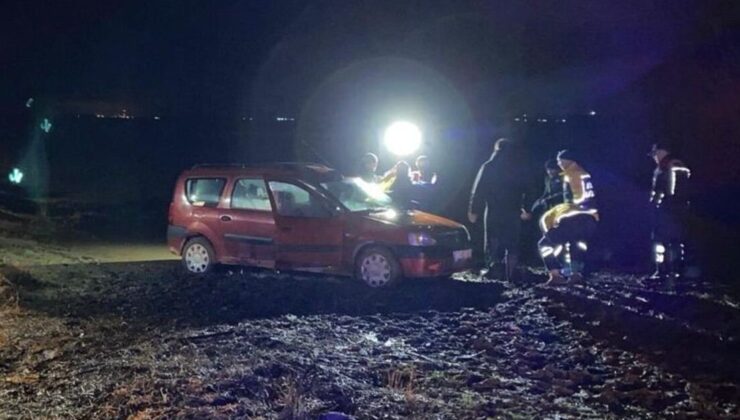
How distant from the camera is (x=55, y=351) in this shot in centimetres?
730

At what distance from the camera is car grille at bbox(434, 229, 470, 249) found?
33.6 ft

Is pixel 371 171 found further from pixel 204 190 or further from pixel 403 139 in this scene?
pixel 204 190

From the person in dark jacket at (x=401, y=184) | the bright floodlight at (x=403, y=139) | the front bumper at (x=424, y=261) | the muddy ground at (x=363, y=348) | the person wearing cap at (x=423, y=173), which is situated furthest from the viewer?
the bright floodlight at (x=403, y=139)

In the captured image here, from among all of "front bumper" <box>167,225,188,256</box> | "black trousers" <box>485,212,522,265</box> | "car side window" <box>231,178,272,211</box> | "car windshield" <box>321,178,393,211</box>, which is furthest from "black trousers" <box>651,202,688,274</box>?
"front bumper" <box>167,225,188,256</box>

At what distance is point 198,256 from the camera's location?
11.5m

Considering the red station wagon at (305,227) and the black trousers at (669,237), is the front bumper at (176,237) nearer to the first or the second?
the red station wagon at (305,227)

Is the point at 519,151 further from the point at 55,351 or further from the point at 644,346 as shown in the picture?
the point at 55,351

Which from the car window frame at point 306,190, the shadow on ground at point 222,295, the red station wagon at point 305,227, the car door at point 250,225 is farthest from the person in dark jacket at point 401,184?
the car door at point 250,225

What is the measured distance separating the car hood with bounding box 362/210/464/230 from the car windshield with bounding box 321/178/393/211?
300 millimetres

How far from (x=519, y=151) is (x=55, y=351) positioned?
246 inches

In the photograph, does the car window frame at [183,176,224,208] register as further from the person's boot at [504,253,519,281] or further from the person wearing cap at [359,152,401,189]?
the person's boot at [504,253,519,281]

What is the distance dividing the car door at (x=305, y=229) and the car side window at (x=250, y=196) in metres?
0.15

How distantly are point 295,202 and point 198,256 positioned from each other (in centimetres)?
184

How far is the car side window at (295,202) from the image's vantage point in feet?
34.9
